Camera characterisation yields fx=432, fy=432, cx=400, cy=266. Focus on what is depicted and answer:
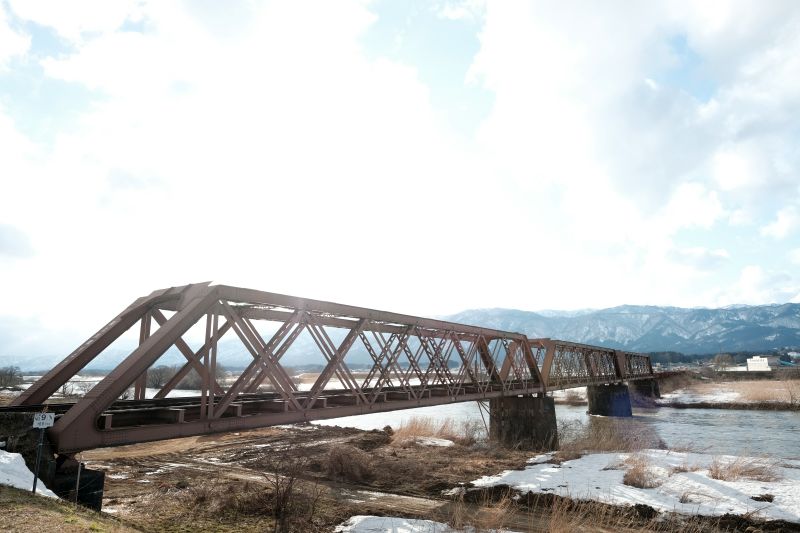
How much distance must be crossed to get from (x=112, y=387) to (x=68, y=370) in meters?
3.86

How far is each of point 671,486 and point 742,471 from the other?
12.6 ft

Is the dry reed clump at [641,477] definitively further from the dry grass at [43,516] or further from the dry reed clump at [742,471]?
the dry grass at [43,516]

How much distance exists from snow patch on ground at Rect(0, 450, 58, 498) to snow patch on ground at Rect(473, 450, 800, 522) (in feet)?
46.5

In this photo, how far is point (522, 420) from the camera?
29453mm

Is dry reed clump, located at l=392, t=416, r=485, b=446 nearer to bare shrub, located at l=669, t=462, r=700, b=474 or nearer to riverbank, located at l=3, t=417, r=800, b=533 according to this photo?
riverbank, located at l=3, t=417, r=800, b=533

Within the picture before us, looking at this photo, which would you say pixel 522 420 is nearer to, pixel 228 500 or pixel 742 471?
pixel 742 471

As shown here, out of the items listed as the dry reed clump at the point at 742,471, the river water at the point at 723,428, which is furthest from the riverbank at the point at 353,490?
the river water at the point at 723,428

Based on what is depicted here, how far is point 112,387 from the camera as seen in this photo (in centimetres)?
968

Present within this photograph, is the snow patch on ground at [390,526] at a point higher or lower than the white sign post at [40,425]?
lower

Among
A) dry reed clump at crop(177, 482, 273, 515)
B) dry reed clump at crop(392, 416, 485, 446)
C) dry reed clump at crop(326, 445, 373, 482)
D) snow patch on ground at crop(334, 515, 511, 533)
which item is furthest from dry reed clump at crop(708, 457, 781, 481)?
dry reed clump at crop(177, 482, 273, 515)

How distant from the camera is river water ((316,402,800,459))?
95.1 feet

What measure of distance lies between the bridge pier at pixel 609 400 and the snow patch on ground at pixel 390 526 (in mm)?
49694

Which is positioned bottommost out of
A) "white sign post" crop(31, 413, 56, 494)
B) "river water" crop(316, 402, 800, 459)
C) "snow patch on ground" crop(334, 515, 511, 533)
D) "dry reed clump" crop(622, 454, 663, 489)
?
"river water" crop(316, 402, 800, 459)

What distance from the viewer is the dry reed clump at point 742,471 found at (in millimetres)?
16203
